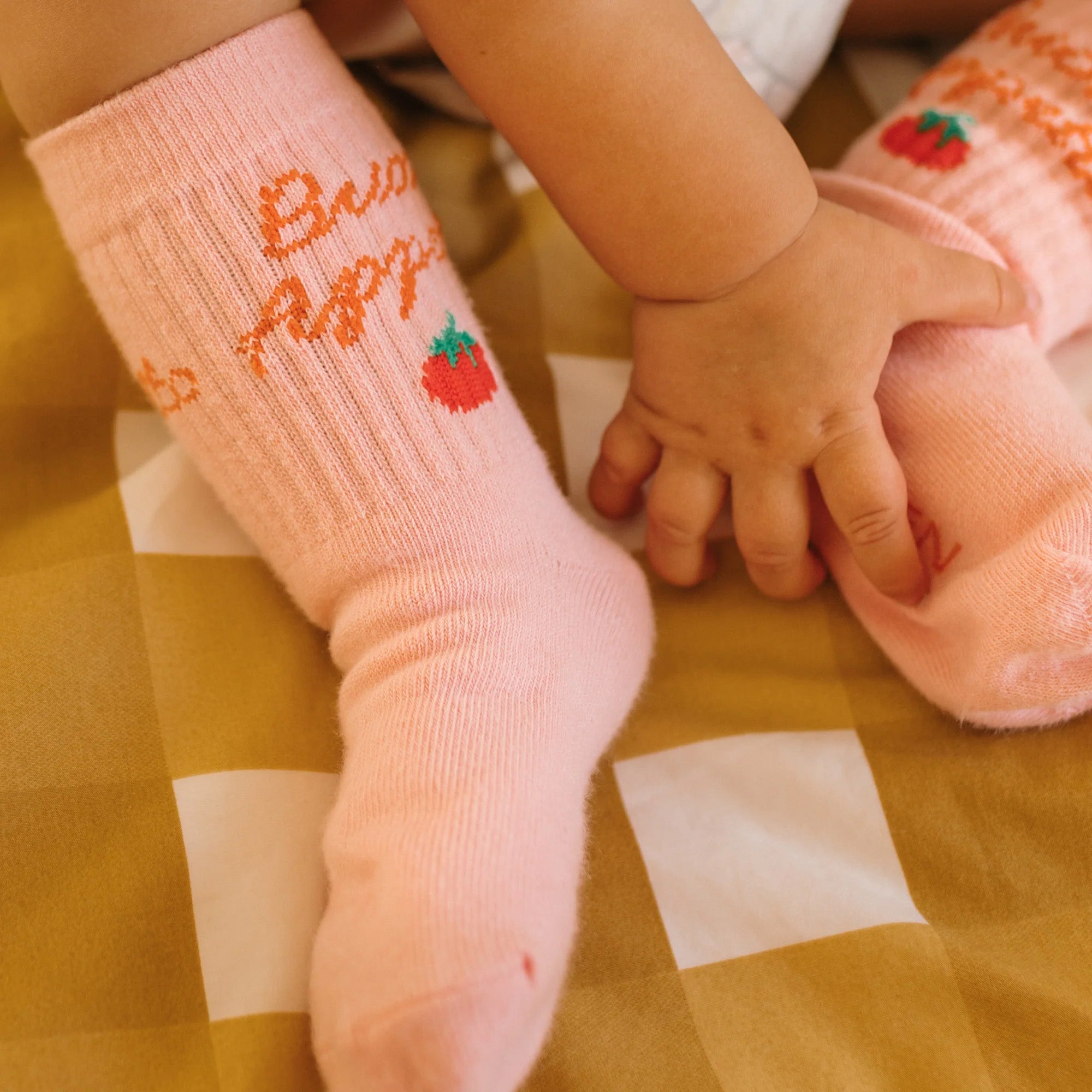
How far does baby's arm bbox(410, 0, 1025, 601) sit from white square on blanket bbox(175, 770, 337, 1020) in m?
0.25

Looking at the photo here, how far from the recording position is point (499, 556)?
490 mm

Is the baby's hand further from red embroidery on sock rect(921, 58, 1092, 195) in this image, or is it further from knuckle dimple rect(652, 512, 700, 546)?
red embroidery on sock rect(921, 58, 1092, 195)

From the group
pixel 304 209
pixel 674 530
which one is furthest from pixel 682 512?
pixel 304 209

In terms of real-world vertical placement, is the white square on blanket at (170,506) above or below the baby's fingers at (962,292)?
below

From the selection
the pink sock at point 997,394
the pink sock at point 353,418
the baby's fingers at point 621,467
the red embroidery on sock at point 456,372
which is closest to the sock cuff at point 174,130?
the pink sock at point 353,418

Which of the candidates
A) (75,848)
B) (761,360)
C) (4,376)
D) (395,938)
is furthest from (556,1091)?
(4,376)

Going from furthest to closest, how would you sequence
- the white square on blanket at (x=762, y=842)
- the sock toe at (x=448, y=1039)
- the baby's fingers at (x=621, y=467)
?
the baby's fingers at (x=621, y=467) → the white square on blanket at (x=762, y=842) → the sock toe at (x=448, y=1039)

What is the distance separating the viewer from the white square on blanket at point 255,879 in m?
0.41

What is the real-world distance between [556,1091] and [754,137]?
1.51 ft

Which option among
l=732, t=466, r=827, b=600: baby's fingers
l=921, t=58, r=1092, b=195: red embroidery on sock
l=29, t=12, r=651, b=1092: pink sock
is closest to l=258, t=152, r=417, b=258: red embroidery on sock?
l=29, t=12, r=651, b=1092: pink sock

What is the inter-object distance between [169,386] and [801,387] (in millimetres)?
328

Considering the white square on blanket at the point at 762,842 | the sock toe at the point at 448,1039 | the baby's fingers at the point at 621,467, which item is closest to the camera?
the sock toe at the point at 448,1039

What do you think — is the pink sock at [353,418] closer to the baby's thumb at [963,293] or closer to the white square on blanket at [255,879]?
the white square on blanket at [255,879]

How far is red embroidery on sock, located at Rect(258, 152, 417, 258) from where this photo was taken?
0.47m
